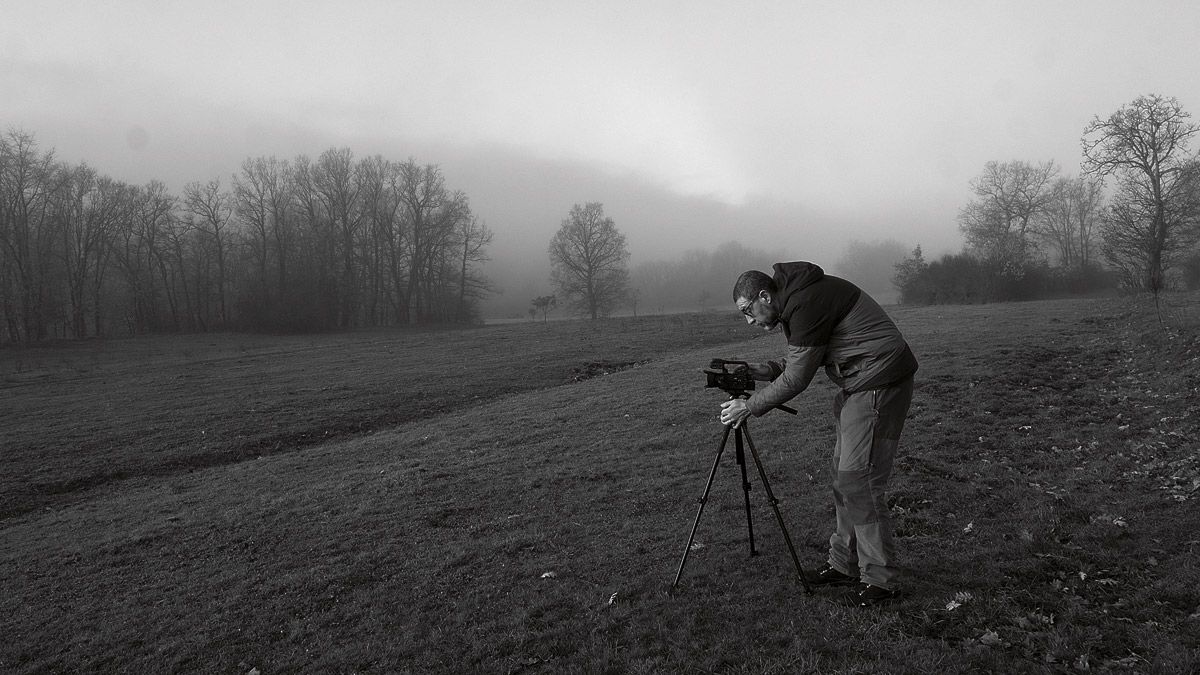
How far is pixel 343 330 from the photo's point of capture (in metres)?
67.8

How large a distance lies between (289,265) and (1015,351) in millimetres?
73280

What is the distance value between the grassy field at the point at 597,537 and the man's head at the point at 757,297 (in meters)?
2.61

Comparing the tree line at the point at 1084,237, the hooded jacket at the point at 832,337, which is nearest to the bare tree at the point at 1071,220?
the tree line at the point at 1084,237

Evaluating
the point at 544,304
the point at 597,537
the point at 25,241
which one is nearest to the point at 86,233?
the point at 25,241

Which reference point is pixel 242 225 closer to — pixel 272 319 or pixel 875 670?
pixel 272 319

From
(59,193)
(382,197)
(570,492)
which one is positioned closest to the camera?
(570,492)

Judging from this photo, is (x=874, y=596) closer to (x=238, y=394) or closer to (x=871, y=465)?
(x=871, y=465)

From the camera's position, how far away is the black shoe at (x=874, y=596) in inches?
206

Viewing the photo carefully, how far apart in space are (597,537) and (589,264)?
70917 millimetres

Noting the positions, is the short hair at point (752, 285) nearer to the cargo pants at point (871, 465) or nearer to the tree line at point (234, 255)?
the cargo pants at point (871, 465)

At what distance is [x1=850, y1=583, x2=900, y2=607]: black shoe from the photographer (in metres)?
5.24

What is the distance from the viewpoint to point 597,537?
7707mm

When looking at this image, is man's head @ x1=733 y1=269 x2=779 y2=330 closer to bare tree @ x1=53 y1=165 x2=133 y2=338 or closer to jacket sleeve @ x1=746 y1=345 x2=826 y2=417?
jacket sleeve @ x1=746 y1=345 x2=826 y2=417

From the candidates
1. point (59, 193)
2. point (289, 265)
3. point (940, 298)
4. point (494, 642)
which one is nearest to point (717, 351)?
point (494, 642)
